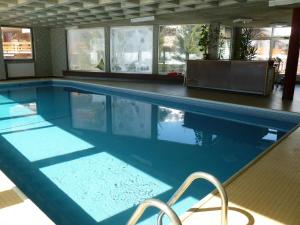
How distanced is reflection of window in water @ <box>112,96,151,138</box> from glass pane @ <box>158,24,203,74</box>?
3.60 metres

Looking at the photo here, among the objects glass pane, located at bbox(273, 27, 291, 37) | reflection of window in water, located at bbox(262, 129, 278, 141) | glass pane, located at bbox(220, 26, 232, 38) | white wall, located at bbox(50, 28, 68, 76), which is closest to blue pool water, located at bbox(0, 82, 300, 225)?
reflection of window in water, located at bbox(262, 129, 278, 141)

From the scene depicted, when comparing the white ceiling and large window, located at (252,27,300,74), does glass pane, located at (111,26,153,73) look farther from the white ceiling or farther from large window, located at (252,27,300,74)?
large window, located at (252,27,300,74)

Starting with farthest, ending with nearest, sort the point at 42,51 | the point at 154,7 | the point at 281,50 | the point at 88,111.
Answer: the point at 42,51 → the point at 281,50 → the point at 88,111 → the point at 154,7

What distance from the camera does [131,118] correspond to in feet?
23.8

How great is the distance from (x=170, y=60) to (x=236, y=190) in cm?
980

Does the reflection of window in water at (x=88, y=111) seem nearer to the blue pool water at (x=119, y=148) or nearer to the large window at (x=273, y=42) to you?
the blue pool water at (x=119, y=148)

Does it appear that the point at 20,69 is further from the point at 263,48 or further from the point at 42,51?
the point at 263,48

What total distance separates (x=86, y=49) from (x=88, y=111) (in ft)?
22.4

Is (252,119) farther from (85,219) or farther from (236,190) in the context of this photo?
(85,219)

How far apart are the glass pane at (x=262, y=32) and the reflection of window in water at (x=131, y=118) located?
22.1 ft

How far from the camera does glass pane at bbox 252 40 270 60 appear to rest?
1219cm

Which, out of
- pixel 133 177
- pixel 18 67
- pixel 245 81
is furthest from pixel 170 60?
pixel 133 177

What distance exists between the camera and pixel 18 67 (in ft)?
42.8

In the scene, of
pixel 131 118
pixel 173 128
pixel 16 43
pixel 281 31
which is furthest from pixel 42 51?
pixel 281 31
